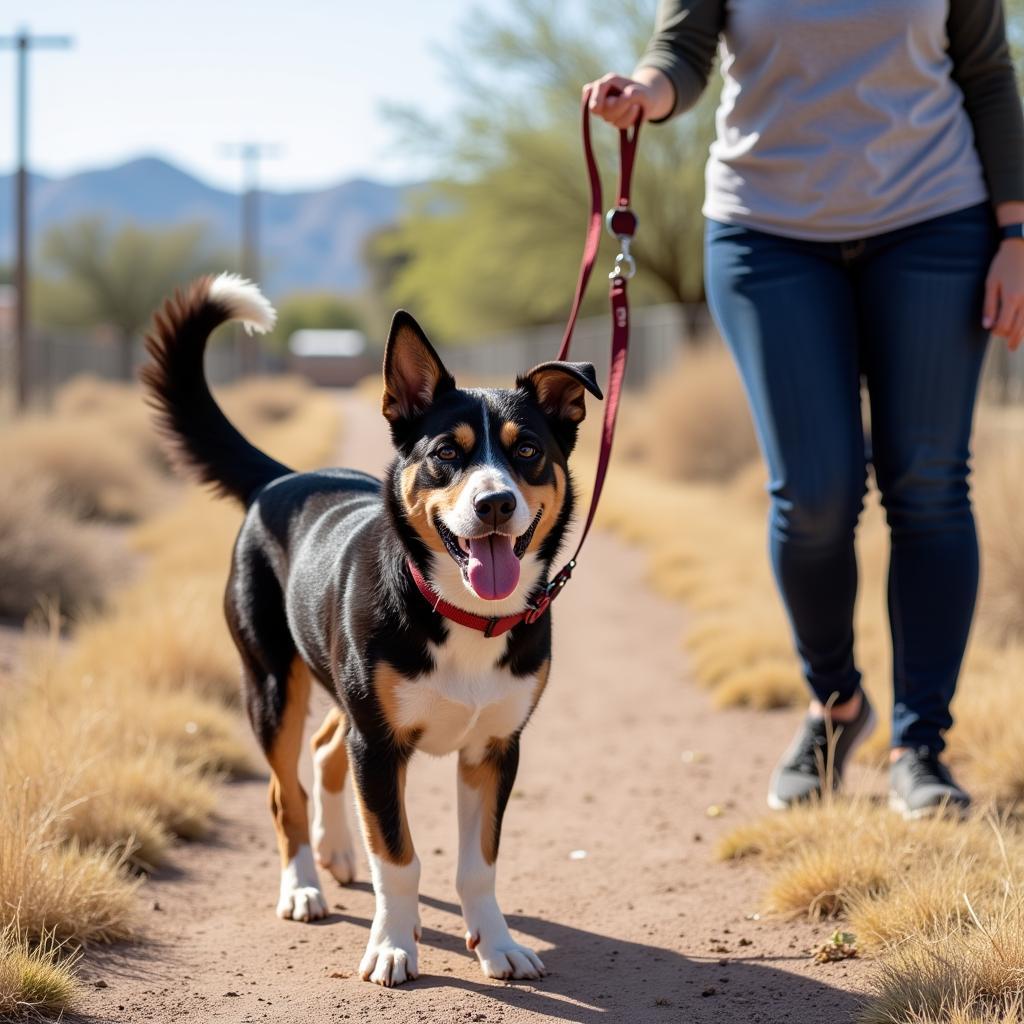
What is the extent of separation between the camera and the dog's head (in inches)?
123

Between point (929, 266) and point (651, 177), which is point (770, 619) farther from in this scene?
point (651, 177)

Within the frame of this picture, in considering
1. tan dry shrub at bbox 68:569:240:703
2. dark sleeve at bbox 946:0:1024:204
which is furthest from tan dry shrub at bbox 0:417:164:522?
dark sleeve at bbox 946:0:1024:204

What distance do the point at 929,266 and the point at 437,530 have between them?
170 centimetres

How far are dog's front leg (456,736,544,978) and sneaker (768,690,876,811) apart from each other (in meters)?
1.31

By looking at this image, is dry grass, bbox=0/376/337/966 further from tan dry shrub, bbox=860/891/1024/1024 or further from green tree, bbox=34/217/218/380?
green tree, bbox=34/217/218/380

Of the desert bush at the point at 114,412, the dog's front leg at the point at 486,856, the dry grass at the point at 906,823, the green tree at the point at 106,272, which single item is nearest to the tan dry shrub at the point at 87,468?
the desert bush at the point at 114,412

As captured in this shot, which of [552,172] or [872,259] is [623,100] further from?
[552,172]

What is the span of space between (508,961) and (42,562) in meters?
6.13

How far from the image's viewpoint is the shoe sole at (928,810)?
4.00 m

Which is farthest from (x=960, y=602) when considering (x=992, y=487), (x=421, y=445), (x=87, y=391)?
(x=87, y=391)

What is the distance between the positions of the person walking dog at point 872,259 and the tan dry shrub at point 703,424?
34.2 ft

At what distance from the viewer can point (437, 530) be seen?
10.6 ft

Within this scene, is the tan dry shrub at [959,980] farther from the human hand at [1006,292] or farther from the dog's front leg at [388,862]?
the human hand at [1006,292]

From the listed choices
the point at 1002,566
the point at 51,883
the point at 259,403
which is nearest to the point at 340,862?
the point at 51,883
